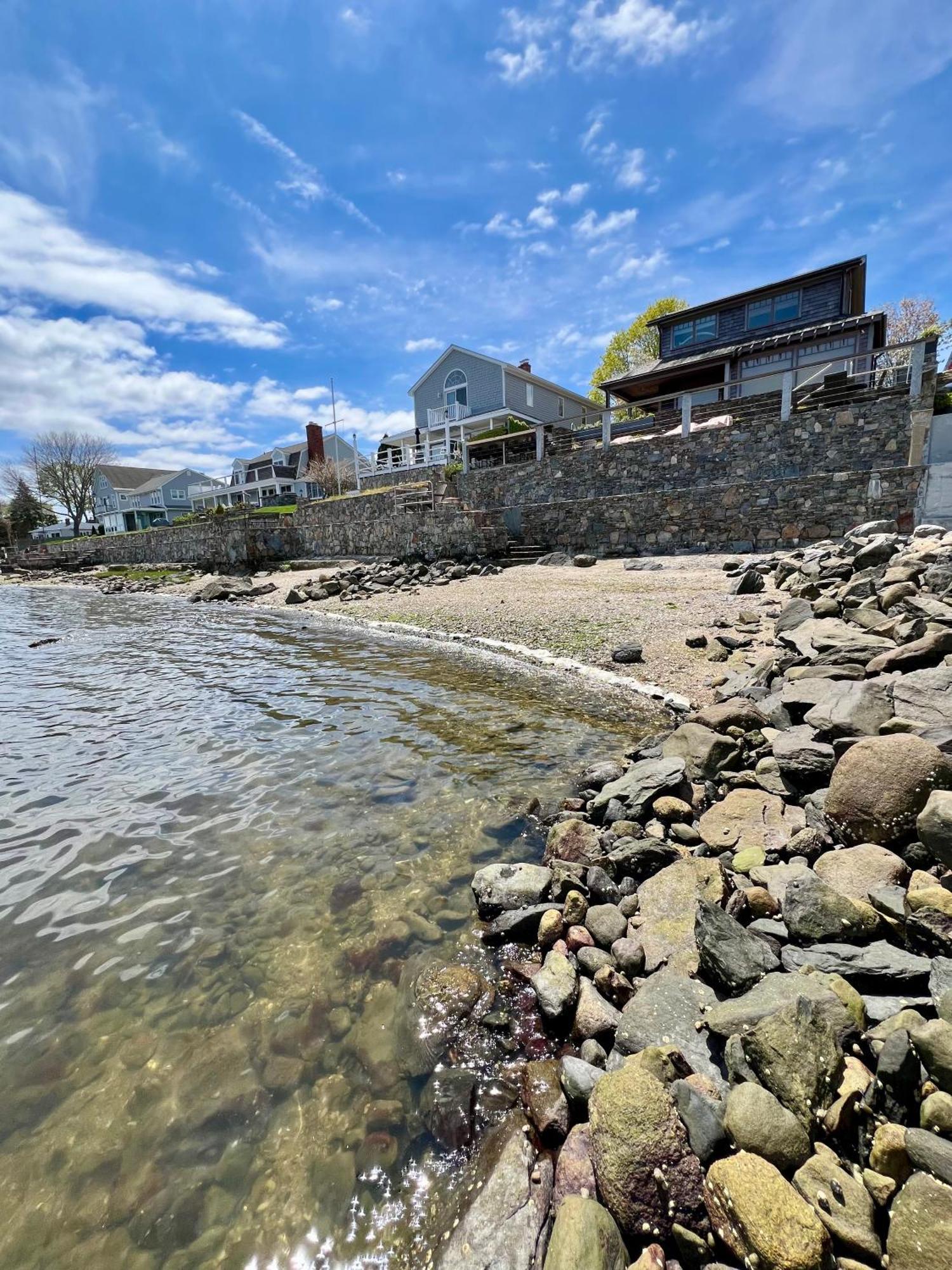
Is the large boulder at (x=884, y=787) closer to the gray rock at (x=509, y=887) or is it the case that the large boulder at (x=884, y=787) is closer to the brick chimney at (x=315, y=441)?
the gray rock at (x=509, y=887)

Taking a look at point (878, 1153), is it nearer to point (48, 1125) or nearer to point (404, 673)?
point (48, 1125)

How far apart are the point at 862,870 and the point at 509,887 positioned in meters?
1.96

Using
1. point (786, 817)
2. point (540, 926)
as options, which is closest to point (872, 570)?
point (786, 817)

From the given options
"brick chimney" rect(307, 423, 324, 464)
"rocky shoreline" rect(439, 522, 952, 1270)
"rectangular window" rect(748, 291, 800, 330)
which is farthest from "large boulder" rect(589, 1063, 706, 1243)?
"brick chimney" rect(307, 423, 324, 464)

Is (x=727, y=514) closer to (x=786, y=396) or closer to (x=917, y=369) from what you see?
(x=786, y=396)

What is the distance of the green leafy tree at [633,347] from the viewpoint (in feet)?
148

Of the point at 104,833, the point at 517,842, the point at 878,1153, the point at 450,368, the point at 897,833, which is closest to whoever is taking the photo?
the point at 878,1153

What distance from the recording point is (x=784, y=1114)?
1758 mm

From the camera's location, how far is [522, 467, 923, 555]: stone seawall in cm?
1490

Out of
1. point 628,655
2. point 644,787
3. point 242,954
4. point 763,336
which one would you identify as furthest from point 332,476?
point 242,954

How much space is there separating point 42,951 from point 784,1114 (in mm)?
4048

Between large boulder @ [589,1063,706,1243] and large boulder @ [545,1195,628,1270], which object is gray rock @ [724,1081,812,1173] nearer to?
large boulder @ [589,1063,706,1243]

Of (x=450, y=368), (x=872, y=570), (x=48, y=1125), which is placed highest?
(x=450, y=368)

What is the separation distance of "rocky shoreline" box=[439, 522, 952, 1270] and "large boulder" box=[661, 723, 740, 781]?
3 centimetres
